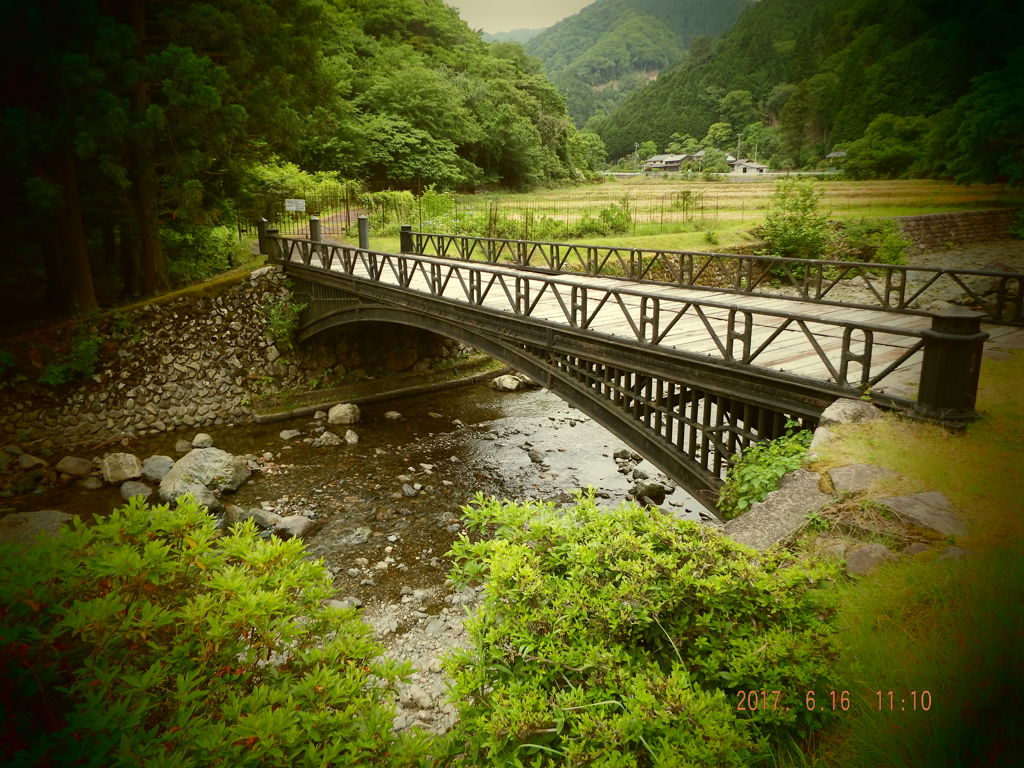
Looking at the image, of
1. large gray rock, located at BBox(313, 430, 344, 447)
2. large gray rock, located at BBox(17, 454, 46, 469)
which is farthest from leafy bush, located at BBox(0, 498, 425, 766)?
large gray rock, located at BBox(17, 454, 46, 469)

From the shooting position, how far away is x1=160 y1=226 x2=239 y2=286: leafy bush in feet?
61.6

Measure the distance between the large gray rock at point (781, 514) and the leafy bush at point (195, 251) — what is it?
62.2 ft

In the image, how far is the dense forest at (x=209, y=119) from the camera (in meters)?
2.20

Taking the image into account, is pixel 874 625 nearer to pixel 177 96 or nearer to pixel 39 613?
pixel 39 613

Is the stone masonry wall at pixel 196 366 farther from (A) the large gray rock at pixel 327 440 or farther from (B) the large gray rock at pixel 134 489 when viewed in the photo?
(B) the large gray rock at pixel 134 489

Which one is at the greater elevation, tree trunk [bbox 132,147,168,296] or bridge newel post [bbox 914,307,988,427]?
tree trunk [bbox 132,147,168,296]

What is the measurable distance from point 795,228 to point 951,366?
1605cm

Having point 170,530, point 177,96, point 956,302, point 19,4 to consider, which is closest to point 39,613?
point 170,530

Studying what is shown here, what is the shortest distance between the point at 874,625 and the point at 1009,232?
2022 mm

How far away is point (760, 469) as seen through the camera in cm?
601

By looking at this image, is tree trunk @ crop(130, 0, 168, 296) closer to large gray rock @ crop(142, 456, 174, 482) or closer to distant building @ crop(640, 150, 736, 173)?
large gray rock @ crop(142, 456, 174, 482)

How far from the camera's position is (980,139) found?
2238 mm

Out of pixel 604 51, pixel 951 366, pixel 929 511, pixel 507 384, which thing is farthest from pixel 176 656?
pixel 604 51

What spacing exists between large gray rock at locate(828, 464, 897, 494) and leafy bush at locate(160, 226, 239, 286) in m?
19.4
